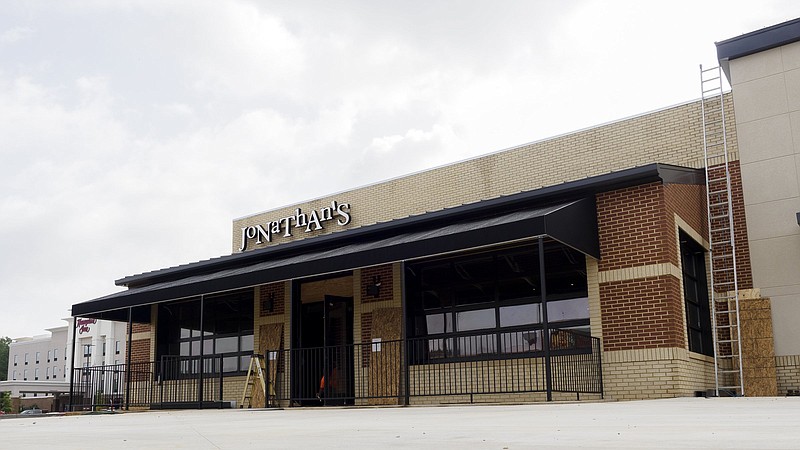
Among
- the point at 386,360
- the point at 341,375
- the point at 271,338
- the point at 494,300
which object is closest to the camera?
the point at 494,300

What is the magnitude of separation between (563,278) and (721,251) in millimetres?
3305

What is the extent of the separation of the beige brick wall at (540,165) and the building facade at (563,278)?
0.04 m

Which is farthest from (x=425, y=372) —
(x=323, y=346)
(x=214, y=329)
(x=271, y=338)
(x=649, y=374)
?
(x=214, y=329)

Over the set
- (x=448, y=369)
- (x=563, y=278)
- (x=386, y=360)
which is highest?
(x=563, y=278)

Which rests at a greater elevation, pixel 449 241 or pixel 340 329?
pixel 449 241

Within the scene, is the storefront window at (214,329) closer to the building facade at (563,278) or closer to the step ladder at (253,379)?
the building facade at (563,278)

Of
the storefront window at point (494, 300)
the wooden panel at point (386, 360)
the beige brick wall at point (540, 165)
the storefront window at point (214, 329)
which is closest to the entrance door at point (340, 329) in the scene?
the wooden panel at point (386, 360)

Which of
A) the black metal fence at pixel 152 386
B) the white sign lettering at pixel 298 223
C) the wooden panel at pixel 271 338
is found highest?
the white sign lettering at pixel 298 223

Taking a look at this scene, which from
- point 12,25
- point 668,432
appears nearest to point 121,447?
point 668,432

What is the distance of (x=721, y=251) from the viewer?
15328 millimetres

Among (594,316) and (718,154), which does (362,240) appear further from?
(718,154)

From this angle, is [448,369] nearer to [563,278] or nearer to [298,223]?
[563,278]

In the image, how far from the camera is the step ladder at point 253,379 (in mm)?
16366

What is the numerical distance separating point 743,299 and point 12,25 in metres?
16.4
